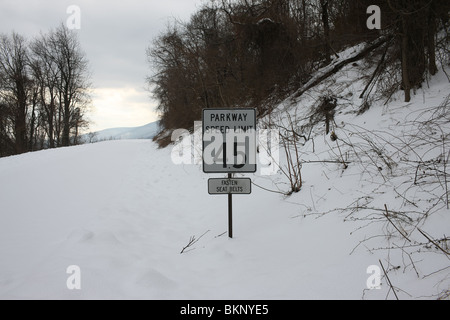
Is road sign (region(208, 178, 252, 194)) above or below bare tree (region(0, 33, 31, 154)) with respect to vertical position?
below

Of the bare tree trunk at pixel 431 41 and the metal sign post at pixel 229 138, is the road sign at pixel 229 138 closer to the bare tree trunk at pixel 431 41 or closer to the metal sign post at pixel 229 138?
the metal sign post at pixel 229 138

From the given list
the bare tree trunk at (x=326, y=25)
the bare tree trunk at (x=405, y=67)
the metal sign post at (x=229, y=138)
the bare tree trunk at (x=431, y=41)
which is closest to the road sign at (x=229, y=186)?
the metal sign post at (x=229, y=138)

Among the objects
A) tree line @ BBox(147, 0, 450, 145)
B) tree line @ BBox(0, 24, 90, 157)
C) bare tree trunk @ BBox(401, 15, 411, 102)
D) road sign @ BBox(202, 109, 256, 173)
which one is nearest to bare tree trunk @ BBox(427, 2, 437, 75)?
tree line @ BBox(147, 0, 450, 145)

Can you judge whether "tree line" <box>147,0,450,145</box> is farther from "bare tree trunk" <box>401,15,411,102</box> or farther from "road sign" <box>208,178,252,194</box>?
"road sign" <box>208,178,252,194</box>

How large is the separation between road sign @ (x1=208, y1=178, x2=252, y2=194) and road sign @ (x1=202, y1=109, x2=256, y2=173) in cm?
20

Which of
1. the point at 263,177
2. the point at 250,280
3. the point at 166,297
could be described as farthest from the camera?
the point at 263,177

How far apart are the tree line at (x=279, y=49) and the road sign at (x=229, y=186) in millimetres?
4735

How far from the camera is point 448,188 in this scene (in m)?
2.60

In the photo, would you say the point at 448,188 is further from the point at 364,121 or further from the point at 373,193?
the point at 364,121

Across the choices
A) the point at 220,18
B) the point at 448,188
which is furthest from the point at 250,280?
the point at 220,18

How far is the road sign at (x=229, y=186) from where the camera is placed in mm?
3486

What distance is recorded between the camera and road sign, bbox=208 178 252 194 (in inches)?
A: 137

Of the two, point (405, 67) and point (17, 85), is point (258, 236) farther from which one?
point (17, 85)

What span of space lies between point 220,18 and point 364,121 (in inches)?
Answer: 484
